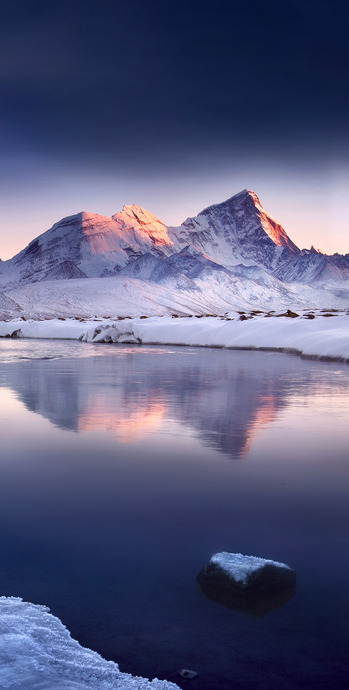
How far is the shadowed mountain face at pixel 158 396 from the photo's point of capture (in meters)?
7.59

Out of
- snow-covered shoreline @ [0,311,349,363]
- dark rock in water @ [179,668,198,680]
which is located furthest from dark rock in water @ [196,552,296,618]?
snow-covered shoreline @ [0,311,349,363]

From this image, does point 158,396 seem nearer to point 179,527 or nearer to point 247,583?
point 179,527

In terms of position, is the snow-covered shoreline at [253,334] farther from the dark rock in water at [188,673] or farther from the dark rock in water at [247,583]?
the dark rock in water at [188,673]

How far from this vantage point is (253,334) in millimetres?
28641

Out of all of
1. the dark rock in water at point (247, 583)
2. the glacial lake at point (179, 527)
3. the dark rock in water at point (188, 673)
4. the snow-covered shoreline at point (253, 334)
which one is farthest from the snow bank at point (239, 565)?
the snow-covered shoreline at point (253, 334)

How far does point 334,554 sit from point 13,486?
2.57 meters

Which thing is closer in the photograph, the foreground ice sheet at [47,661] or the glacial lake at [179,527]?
the foreground ice sheet at [47,661]

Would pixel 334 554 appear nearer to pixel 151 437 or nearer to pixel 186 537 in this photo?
pixel 186 537

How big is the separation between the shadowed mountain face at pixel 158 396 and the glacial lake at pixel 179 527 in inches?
2.9

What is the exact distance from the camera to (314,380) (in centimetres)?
1382

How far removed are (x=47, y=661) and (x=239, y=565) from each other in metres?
1.06

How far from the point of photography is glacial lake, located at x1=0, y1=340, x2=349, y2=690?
2527mm

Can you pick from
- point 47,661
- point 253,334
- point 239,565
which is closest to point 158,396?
point 239,565

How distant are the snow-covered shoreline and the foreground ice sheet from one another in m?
18.6
